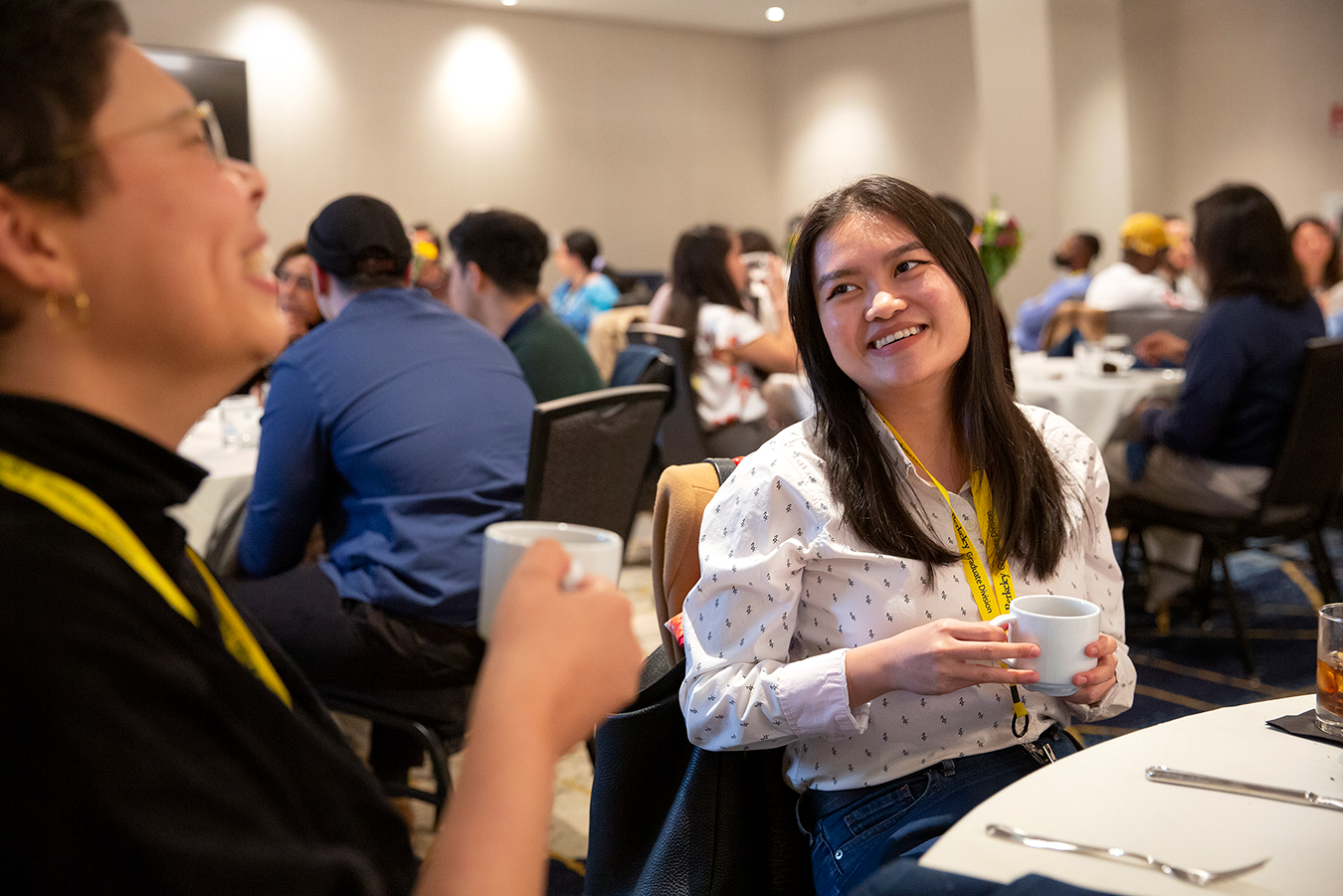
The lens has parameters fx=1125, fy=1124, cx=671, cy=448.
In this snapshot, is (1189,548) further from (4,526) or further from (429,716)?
(4,526)

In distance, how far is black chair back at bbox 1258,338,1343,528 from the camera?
10.8 feet

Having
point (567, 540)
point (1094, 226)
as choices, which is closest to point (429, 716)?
point (567, 540)

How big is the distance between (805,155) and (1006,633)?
11.5 m

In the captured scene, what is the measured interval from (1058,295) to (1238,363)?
3165 millimetres

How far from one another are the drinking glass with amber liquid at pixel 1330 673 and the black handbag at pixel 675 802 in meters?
0.60

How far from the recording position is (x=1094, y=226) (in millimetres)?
8938

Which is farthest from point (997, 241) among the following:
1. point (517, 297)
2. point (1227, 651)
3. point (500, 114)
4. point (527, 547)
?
point (500, 114)

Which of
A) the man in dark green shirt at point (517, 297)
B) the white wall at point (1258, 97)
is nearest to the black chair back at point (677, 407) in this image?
the man in dark green shirt at point (517, 297)

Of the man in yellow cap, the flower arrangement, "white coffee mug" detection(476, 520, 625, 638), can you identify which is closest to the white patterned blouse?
"white coffee mug" detection(476, 520, 625, 638)

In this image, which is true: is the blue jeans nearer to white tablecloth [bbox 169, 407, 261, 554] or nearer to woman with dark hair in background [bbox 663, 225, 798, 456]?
white tablecloth [bbox 169, 407, 261, 554]

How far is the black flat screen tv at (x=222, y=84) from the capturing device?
27.2 feet

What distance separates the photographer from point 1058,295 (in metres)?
6.41

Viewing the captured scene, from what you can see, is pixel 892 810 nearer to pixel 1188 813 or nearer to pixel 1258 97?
pixel 1188 813

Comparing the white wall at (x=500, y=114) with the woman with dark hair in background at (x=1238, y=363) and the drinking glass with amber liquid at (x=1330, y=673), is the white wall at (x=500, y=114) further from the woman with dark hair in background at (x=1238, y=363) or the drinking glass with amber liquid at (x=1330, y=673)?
the drinking glass with amber liquid at (x=1330, y=673)
